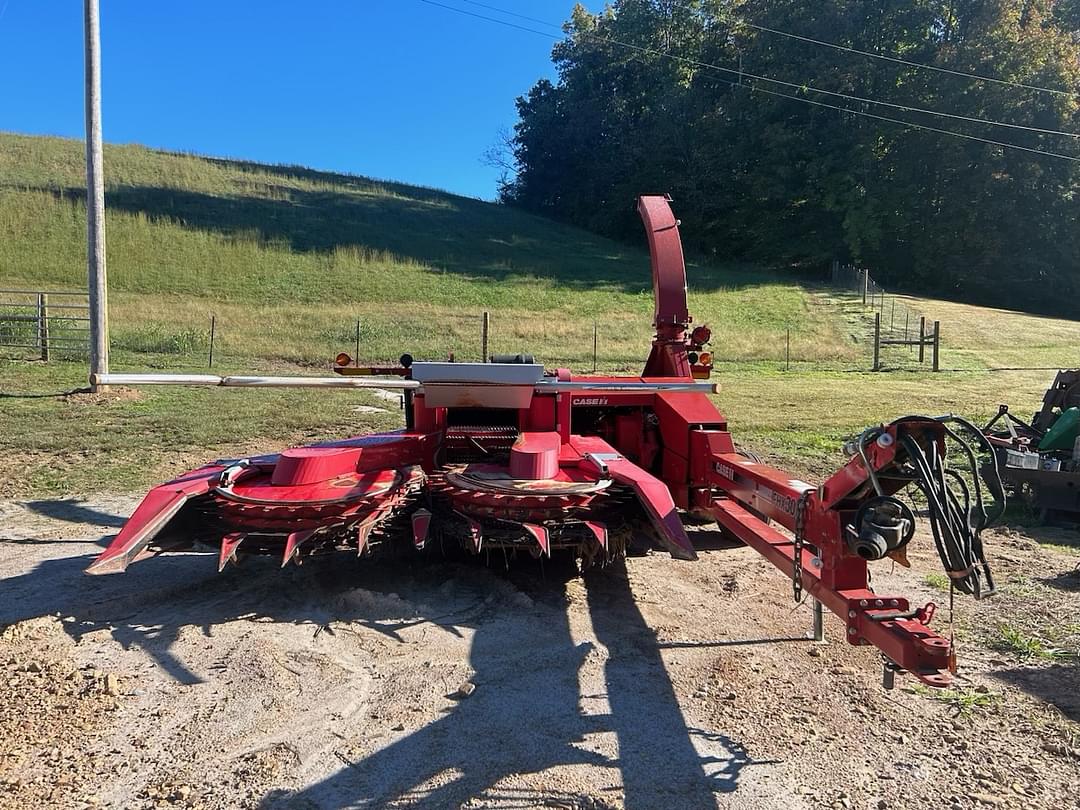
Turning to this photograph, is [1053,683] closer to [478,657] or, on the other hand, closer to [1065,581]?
[1065,581]

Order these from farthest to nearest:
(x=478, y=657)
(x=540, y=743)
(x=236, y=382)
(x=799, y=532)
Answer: (x=236, y=382) → (x=478, y=657) → (x=799, y=532) → (x=540, y=743)

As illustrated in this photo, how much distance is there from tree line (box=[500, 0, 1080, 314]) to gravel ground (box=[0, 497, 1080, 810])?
37.3 meters

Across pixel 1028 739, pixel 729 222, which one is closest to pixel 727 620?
pixel 1028 739

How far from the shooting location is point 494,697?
3230mm

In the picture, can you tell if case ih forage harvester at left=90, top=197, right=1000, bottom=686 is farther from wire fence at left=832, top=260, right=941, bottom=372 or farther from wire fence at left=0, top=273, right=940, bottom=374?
wire fence at left=832, top=260, right=941, bottom=372

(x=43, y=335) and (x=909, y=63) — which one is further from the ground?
(x=909, y=63)

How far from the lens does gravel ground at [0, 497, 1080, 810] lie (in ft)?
8.62

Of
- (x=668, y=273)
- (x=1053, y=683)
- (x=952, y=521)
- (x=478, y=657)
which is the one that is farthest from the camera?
(x=668, y=273)

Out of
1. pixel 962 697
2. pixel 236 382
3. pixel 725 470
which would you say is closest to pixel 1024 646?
pixel 962 697

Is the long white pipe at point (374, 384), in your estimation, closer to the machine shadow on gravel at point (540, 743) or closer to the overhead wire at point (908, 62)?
the machine shadow on gravel at point (540, 743)

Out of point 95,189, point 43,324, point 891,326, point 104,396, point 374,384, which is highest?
point 95,189

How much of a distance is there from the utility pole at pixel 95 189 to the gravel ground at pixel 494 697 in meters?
7.33

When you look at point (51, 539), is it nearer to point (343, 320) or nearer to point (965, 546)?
point (965, 546)

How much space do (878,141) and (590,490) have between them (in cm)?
3977
